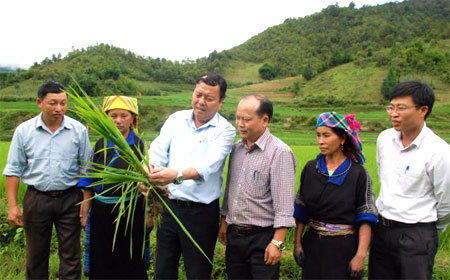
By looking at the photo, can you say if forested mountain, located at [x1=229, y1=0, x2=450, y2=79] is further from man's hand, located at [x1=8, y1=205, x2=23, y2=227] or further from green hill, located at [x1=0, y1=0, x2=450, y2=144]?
man's hand, located at [x1=8, y1=205, x2=23, y2=227]

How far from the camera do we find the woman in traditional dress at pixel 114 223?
9.34ft

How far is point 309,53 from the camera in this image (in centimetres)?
6166

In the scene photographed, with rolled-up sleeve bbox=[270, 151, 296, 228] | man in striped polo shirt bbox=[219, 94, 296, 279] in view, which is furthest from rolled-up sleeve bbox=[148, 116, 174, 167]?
rolled-up sleeve bbox=[270, 151, 296, 228]

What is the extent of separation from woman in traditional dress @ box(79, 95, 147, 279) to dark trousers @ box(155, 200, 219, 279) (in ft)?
1.26

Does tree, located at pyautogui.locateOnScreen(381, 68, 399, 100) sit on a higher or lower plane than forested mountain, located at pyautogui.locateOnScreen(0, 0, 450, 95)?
lower

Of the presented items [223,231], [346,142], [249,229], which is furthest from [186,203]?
[346,142]

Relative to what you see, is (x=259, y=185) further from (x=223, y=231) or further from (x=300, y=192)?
(x=223, y=231)

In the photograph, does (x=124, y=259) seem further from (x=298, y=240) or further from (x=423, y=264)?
(x=423, y=264)

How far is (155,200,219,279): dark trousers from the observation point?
256cm

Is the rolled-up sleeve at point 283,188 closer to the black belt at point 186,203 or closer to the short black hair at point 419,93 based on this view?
the black belt at point 186,203

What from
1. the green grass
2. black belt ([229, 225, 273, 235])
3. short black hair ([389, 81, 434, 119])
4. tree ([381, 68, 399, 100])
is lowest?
the green grass

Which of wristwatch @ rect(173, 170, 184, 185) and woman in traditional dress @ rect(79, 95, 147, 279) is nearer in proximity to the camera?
wristwatch @ rect(173, 170, 184, 185)

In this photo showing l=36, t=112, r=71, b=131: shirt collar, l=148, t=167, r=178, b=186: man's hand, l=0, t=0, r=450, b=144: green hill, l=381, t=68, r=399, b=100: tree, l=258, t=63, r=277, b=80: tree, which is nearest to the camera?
l=148, t=167, r=178, b=186: man's hand

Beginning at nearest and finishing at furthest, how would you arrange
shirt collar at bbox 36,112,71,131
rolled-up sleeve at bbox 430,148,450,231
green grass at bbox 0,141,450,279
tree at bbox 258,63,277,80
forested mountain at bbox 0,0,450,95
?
rolled-up sleeve at bbox 430,148,450,231
shirt collar at bbox 36,112,71,131
green grass at bbox 0,141,450,279
forested mountain at bbox 0,0,450,95
tree at bbox 258,63,277,80
